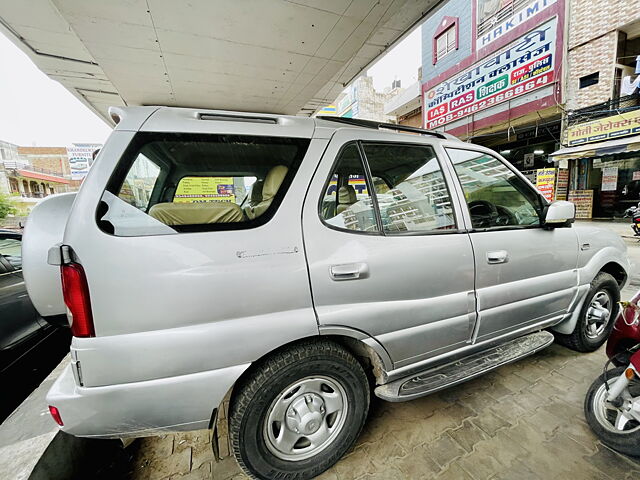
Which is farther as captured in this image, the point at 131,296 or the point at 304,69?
the point at 304,69

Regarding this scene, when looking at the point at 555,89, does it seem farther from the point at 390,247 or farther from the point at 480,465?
the point at 480,465

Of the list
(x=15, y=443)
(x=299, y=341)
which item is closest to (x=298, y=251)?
(x=299, y=341)

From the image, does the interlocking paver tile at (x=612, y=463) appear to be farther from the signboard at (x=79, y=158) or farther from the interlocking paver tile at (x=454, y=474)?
the signboard at (x=79, y=158)

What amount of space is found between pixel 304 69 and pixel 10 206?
2245 centimetres

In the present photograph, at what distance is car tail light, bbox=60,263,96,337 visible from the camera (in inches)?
47.4

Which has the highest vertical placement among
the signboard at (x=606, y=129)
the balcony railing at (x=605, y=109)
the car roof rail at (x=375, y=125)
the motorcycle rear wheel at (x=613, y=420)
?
the balcony railing at (x=605, y=109)

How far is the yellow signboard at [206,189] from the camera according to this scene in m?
2.25

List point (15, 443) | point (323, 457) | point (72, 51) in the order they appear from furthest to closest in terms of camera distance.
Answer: point (72, 51), point (323, 457), point (15, 443)

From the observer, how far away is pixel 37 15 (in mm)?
3049

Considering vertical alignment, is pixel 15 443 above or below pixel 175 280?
below

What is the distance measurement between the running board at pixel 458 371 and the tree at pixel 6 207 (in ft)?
73.0

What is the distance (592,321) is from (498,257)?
1769 mm

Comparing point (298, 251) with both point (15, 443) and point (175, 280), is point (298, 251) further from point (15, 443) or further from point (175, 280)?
point (15, 443)

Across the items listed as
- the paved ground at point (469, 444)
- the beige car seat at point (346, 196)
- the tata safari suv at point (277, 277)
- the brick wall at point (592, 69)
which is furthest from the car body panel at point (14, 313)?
the brick wall at point (592, 69)
